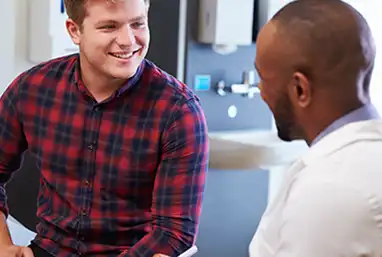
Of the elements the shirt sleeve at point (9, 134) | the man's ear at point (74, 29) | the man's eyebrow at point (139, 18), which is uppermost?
the man's eyebrow at point (139, 18)

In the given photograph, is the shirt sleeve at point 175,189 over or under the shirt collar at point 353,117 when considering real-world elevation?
under

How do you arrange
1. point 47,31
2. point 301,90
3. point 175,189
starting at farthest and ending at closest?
1. point 47,31
2. point 175,189
3. point 301,90

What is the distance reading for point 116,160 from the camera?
1496mm

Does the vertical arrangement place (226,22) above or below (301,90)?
below

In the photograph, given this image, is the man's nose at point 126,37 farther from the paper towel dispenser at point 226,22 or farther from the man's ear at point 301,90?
the paper towel dispenser at point 226,22

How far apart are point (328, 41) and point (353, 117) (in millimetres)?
A: 120

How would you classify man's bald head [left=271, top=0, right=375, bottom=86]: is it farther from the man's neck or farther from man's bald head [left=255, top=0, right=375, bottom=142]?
the man's neck

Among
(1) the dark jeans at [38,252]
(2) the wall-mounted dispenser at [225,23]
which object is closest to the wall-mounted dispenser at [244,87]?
(2) the wall-mounted dispenser at [225,23]

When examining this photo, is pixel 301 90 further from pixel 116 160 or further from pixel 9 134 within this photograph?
pixel 9 134

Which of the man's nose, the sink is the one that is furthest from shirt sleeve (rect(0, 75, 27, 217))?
the sink

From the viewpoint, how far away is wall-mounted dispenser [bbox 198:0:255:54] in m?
2.36

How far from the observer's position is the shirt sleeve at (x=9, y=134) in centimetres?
160

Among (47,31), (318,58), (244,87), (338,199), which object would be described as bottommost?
(244,87)

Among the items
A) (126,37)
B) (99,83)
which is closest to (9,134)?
(99,83)
